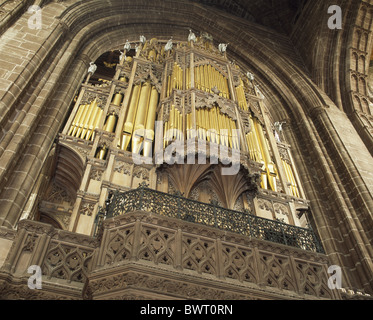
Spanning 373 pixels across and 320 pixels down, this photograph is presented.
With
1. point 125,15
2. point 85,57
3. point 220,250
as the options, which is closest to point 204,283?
point 220,250

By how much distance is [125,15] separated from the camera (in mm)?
14820

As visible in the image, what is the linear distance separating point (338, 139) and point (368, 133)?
1615 millimetres

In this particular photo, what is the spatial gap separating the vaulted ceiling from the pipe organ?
7299mm

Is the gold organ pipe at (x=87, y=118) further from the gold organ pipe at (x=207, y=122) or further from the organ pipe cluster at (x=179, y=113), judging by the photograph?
the gold organ pipe at (x=207, y=122)

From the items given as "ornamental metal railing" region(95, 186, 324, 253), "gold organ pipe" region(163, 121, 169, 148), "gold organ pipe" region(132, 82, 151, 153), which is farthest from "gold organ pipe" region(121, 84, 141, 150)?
"ornamental metal railing" region(95, 186, 324, 253)

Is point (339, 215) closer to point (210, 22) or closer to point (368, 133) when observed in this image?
point (368, 133)

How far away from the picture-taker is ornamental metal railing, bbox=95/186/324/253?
6.08 meters

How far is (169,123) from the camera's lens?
8.72 m

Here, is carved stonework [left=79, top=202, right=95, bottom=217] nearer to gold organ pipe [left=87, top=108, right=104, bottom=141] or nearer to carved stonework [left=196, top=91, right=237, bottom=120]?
gold organ pipe [left=87, top=108, right=104, bottom=141]

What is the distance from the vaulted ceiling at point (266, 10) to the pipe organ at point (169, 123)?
23.9 ft

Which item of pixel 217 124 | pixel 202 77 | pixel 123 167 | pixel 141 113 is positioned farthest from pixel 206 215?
pixel 202 77

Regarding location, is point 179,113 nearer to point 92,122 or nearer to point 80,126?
point 92,122

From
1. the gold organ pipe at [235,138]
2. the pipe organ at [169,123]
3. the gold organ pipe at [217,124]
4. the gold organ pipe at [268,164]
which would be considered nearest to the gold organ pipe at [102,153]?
the pipe organ at [169,123]

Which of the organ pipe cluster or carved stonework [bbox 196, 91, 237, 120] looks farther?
carved stonework [bbox 196, 91, 237, 120]
